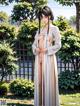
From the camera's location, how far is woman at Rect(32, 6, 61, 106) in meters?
7.98

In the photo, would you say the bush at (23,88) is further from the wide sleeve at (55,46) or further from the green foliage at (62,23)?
the wide sleeve at (55,46)

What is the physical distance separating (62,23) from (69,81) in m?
2.26

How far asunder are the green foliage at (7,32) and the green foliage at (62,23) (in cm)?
157

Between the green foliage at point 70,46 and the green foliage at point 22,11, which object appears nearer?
the green foliage at point 70,46

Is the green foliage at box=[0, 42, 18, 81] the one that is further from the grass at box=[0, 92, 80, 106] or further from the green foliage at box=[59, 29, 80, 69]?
the green foliage at box=[59, 29, 80, 69]

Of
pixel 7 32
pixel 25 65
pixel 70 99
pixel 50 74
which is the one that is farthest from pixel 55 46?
pixel 25 65

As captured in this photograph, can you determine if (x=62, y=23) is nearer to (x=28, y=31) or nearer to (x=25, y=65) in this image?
(x=28, y=31)

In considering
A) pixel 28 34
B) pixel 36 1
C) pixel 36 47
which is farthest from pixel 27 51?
pixel 36 47

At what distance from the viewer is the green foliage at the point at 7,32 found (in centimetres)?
1466

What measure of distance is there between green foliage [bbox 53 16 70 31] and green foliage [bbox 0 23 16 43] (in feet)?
5.14

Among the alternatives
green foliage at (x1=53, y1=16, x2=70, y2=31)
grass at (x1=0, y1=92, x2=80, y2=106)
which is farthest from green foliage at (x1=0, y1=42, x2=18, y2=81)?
green foliage at (x1=53, y1=16, x2=70, y2=31)

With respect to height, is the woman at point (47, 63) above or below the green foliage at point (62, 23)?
below

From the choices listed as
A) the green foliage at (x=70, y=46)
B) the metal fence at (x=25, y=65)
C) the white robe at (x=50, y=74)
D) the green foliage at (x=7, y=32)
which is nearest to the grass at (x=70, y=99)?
the green foliage at (x=70, y=46)

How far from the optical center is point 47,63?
7996 mm
